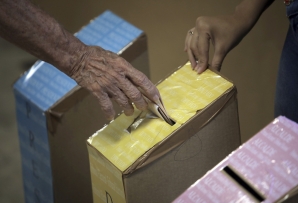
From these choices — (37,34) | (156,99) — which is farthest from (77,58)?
(156,99)

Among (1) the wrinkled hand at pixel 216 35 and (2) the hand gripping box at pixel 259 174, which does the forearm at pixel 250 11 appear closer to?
(1) the wrinkled hand at pixel 216 35

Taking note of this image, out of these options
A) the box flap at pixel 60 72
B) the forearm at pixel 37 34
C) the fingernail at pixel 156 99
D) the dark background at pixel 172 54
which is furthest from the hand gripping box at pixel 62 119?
the dark background at pixel 172 54

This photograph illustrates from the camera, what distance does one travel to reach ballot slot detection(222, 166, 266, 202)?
2.63 ft

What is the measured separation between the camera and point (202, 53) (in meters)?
1.12

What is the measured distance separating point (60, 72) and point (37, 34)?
0.33 m

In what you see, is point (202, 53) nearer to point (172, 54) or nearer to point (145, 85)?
point (145, 85)

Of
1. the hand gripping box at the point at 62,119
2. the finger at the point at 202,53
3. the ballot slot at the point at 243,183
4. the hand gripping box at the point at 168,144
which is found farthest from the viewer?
the hand gripping box at the point at 62,119

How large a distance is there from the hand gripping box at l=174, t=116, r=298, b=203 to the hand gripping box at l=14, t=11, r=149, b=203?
0.56 meters

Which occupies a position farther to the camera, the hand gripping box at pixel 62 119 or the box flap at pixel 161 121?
the hand gripping box at pixel 62 119

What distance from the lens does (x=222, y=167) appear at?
854mm

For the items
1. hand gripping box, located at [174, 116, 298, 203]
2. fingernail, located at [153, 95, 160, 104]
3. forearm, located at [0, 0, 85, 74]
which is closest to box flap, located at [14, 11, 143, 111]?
forearm, located at [0, 0, 85, 74]

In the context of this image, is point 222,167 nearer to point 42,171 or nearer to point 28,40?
point 28,40

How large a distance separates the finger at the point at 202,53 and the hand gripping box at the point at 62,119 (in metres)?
0.28

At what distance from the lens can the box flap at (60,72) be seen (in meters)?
1.32
